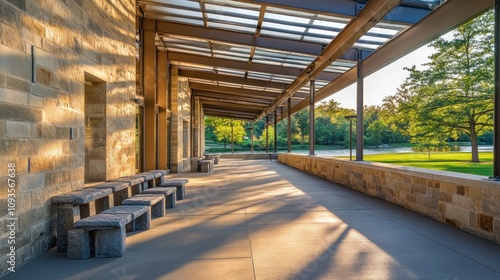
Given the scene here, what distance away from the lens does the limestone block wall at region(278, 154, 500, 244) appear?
148 inches

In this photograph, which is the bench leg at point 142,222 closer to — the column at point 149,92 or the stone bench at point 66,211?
the stone bench at point 66,211

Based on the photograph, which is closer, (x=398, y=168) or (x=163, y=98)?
(x=398, y=168)

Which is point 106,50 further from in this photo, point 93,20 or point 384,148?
point 384,148

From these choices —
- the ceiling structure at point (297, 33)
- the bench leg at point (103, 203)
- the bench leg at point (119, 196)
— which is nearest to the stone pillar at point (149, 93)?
the ceiling structure at point (297, 33)

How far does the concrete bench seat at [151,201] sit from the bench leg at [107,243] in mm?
1047

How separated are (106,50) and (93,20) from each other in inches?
25.3

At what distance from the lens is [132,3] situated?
284 inches

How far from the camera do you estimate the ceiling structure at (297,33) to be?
19.2 ft

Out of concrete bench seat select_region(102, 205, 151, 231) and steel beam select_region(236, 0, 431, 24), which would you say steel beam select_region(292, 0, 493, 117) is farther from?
concrete bench seat select_region(102, 205, 151, 231)

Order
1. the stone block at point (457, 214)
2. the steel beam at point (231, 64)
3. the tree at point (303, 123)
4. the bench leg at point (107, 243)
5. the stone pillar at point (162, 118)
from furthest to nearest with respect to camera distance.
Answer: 1. the tree at point (303, 123)
2. the steel beam at point (231, 64)
3. the stone pillar at point (162, 118)
4. the stone block at point (457, 214)
5. the bench leg at point (107, 243)

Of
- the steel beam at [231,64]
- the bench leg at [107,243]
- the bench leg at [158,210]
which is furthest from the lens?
the steel beam at [231,64]

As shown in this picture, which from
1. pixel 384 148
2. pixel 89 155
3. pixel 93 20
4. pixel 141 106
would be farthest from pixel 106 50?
pixel 384 148

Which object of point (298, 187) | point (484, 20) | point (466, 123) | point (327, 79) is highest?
point (484, 20)

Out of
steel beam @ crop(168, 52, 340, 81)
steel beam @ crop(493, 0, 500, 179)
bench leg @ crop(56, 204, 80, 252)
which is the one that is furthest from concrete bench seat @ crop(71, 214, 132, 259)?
steel beam @ crop(168, 52, 340, 81)
